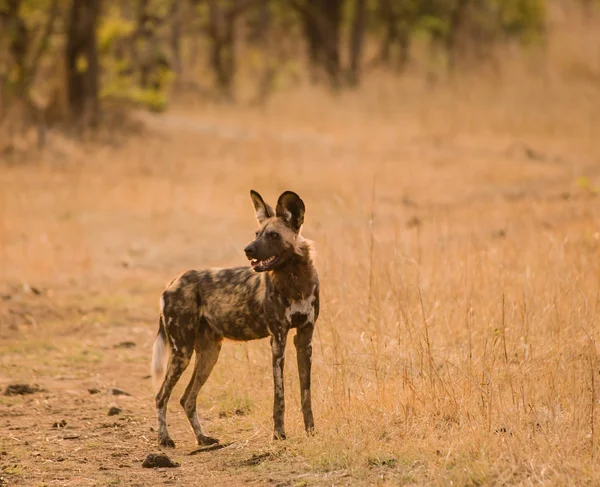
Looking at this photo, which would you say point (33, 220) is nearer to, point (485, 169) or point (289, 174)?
point (289, 174)

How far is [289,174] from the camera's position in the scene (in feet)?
47.2

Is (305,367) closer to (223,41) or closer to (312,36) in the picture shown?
(223,41)

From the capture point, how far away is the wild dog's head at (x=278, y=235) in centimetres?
484

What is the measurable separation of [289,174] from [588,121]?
722cm

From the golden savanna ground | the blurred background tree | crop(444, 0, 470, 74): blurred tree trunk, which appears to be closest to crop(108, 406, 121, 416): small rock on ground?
the golden savanna ground

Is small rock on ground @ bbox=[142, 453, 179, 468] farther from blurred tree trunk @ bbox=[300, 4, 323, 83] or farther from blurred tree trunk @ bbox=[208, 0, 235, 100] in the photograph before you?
blurred tree trunk @ bbox=[300, 4, 323, 83]

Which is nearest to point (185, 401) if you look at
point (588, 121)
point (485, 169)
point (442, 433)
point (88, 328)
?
point (442, 433)

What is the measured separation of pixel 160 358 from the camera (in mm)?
5508

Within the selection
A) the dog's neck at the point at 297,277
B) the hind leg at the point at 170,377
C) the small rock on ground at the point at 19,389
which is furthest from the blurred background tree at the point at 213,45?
the dog's neck at the point at 297,277

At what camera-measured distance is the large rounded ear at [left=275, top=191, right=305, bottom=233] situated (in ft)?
16.1

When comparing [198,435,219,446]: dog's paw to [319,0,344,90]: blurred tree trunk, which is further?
[319,0,344,90]: blurred tree trunk

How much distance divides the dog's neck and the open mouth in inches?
5.1

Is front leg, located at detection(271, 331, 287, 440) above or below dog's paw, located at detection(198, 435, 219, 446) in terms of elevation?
above

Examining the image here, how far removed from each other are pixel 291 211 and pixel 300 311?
1.53 feet
